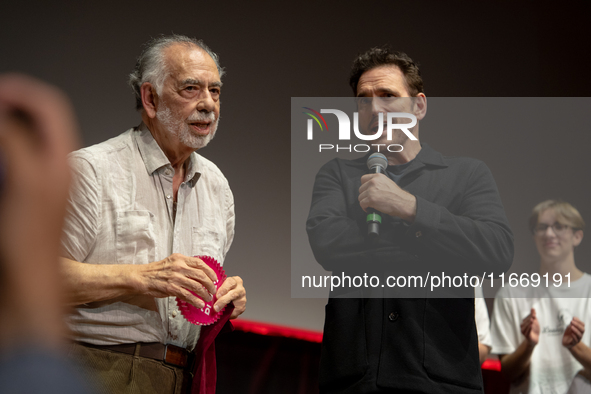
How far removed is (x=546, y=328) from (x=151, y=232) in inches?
68.0

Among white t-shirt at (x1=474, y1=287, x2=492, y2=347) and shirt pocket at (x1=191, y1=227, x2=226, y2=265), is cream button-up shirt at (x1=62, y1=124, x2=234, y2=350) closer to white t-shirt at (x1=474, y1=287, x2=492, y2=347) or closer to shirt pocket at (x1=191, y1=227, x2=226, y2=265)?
shirt pocket at (x1=191, y1=227, x2=226, y2=265)

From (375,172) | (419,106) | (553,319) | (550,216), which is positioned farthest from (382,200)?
(553,319)


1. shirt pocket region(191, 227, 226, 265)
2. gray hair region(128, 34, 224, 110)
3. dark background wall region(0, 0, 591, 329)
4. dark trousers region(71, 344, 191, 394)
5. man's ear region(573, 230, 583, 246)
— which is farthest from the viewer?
dark background wall region(0, 0, 591, 329)

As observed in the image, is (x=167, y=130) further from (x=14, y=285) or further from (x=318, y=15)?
(x=318, y=15)

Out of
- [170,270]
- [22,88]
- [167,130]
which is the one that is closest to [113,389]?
[170,270]

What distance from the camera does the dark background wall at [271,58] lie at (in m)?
2.77

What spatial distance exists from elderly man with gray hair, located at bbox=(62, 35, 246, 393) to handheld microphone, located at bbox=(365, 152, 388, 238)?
1.54 ft

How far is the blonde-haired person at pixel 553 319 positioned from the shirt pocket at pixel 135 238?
155cm

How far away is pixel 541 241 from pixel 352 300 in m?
1.17

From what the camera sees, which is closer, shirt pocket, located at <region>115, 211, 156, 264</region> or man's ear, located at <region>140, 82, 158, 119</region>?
shirt pocket, located at <region>115, 211, 156, 264</region>

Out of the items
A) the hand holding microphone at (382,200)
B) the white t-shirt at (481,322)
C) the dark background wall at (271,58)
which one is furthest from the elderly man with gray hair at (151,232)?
the white t-shirt at (481,322)

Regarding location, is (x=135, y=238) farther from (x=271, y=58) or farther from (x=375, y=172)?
(x=271, y=58)

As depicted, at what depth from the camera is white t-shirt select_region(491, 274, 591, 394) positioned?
223cm

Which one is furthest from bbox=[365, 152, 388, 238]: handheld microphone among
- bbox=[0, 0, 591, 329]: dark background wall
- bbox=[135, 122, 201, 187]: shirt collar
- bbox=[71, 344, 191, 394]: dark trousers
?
bbox=[0, 0, 591, 329]: dark background wall
